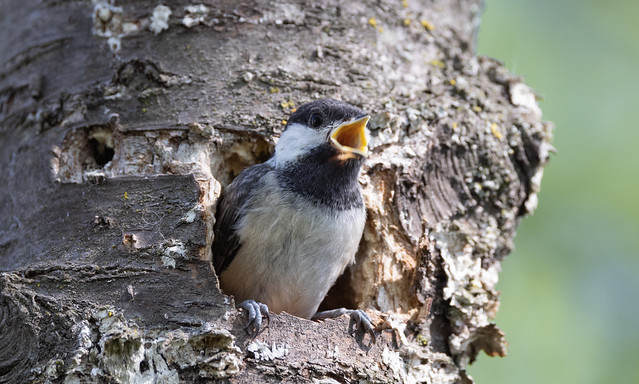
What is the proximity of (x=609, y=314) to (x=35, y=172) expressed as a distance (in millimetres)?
4725

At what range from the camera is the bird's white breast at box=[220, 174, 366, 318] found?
3.33 meters

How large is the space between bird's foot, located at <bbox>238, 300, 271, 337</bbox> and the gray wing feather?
76cm

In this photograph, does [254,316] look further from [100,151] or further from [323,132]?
[100,151]

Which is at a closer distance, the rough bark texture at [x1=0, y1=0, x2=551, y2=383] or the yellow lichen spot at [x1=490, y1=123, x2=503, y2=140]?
the rough bark texture at [x1=0, y1=0, x2=551, y2=383]

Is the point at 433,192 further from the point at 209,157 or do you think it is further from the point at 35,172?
the point at 35,172

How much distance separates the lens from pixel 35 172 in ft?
10.6

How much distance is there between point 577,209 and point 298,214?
345 cm

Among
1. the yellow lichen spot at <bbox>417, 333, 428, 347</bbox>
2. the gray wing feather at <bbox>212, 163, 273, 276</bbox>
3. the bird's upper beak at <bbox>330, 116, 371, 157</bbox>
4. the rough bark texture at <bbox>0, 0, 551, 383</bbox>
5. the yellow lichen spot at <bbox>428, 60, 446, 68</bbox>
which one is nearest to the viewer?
the rough bark texture at <bbox>0, 0, 551, 383</bbox>

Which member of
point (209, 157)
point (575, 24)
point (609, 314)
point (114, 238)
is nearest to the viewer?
point (114, 238)

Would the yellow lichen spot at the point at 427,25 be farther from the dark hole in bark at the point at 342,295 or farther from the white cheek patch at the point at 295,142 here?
the dark hole in bark at the point at 342,295

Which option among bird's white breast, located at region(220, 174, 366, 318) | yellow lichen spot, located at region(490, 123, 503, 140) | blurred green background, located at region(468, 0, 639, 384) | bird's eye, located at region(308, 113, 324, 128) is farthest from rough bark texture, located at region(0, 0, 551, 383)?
blurred green background, located at region(468, 0, 639, 384)

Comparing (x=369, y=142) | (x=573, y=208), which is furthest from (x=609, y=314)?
(x=369, y=142)

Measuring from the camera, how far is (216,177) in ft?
11.4

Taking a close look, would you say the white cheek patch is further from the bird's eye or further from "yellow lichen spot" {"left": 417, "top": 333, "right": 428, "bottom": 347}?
"yellow lichen spot" {"left": 417, "top": 333, "right": 428, "bottom": 347}
